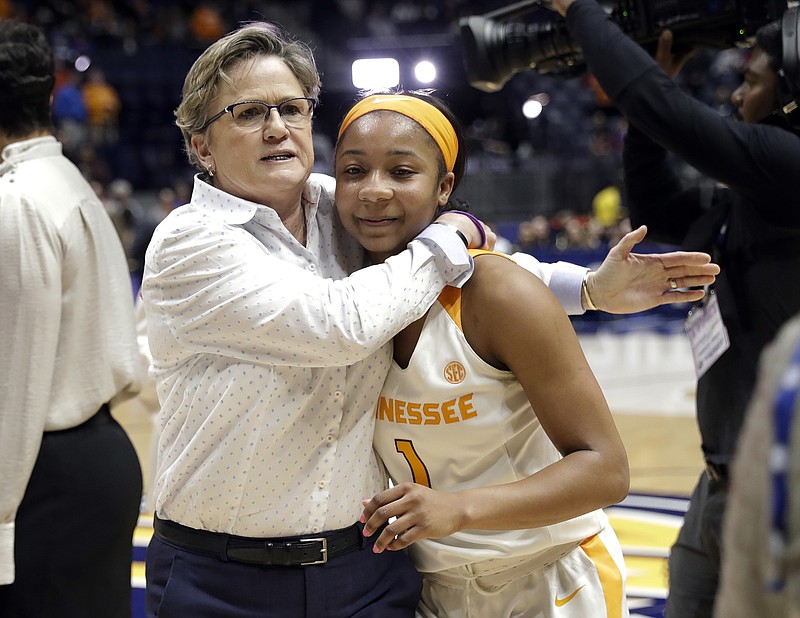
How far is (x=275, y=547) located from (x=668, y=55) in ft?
6.34

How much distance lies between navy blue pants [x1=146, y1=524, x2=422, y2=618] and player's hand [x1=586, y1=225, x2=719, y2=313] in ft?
2.35

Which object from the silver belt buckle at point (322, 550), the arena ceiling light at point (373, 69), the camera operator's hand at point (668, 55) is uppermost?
the arena ceiling light at point (373, 69)

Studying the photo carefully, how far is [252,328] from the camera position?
1768 millimetres

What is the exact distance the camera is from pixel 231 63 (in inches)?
77.9

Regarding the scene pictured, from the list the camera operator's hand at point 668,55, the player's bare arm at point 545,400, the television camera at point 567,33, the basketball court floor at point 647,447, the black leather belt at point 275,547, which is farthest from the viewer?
the basketball court floor at point 647,447

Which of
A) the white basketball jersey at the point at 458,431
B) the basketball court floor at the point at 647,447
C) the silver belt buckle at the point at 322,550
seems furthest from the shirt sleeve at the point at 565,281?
the basketball court floor at the point at 647,447

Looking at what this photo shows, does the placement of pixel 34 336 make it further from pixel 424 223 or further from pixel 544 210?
pixel 544 210

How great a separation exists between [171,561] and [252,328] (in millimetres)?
486

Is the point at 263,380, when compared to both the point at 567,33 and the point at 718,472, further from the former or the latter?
the point at 567,33

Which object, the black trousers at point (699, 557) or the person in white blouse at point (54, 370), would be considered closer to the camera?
the person in white blouse at point (54, 370)

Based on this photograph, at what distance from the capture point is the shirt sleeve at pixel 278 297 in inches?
68.6

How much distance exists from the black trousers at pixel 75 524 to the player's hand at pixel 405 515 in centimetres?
118

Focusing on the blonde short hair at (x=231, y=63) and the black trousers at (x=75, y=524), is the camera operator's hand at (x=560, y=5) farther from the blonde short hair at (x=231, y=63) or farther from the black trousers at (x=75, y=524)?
the black trousers at (x=75, y=524)

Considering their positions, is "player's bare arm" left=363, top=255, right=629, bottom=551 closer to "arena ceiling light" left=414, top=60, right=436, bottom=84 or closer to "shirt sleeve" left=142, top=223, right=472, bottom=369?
"shirt sleeve" left=142, top=223, right=472, bottom=369
